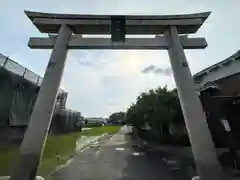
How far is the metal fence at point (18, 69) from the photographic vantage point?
11486 millimetres

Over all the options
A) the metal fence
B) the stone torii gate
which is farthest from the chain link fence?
the stone torii gate

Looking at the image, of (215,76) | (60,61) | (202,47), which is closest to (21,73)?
(60,61)

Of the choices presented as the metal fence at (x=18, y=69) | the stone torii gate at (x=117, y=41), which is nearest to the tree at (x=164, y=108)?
the metal fence at (x=18, y=69)

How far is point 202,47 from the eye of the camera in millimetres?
8953

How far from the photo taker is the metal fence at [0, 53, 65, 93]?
1149cm

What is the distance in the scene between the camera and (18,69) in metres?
12.8

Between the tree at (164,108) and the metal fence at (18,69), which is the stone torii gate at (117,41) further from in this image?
the tree at (164,108)

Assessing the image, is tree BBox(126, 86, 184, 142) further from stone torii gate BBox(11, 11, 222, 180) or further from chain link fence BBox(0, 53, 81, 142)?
stone torii gate BBox(11, 11, 222, 180)

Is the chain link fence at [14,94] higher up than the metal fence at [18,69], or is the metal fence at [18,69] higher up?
the metal fence at [18,69]

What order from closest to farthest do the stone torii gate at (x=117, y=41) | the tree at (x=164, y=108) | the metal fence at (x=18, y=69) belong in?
1. the stone torii gate at (x=117, y=41)
2. the metal fence at (x=18, y=69)
3. the tree at (x=164, y=108)

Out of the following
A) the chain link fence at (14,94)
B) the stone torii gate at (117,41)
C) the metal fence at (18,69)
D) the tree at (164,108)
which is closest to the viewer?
the stone torii gate at (117,41)

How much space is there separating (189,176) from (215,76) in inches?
549

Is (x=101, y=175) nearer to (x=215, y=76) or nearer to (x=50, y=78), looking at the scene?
(x=50, y=78)

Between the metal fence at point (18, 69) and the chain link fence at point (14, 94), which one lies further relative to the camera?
the metal fence at point (18, 69)
